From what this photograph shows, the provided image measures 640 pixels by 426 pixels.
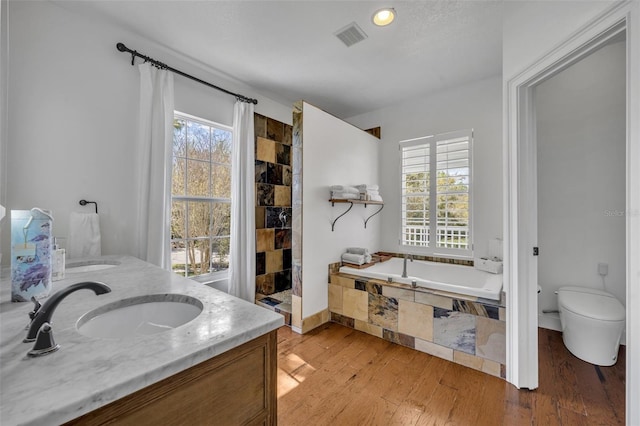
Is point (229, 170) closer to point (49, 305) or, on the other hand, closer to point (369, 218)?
point (369, 218)

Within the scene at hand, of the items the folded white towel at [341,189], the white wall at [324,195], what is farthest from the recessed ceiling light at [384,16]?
the folded white towel at [341,189]

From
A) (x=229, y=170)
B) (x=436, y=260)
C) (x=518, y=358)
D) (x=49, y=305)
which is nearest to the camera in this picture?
(x=49, y=305)

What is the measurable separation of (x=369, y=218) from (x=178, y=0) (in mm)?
2911

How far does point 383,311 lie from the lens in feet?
7.87

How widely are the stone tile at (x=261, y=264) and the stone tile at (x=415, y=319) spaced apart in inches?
65.5

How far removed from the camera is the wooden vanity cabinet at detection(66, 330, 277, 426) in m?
0.52

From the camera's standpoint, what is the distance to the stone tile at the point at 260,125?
10.0 ft

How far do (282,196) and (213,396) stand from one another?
2.86 metres

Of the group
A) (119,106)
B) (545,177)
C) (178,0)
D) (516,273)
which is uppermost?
(178,0)

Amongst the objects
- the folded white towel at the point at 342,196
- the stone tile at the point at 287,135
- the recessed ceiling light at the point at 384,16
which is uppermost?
the recessed ceiling light at the point at 384,16

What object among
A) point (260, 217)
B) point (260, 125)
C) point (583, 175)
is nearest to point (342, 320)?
point (260, 217)

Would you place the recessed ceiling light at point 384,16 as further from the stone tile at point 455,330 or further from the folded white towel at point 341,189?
the stone tile at point 455,330

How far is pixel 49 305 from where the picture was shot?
2.05 ft

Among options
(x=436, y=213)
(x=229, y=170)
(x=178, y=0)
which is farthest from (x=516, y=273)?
(x=178, y=0)
